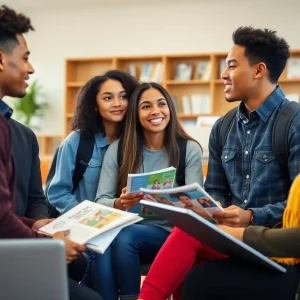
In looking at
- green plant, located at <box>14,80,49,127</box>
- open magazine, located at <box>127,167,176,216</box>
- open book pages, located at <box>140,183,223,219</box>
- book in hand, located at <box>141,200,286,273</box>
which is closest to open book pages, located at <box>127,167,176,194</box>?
open magazine, located at <box>127,167,176,216</box>

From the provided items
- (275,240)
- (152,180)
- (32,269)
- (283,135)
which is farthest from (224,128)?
(32,269)

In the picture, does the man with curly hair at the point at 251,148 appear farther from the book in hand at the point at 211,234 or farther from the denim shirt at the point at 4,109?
the denim shirt at the point at 4,109

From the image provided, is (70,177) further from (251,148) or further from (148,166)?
(251,148)

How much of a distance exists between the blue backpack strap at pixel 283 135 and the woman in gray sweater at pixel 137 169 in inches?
16.6

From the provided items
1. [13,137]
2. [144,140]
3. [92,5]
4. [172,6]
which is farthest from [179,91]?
[13,137]

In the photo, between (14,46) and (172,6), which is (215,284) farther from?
(172,6)

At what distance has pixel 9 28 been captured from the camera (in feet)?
6.88

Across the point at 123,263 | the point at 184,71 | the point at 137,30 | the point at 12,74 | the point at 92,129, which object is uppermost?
the point at 137,30

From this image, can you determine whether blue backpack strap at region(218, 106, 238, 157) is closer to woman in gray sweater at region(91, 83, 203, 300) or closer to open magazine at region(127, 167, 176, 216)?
woman in gray sweater at region(91, 83, 203, 300)

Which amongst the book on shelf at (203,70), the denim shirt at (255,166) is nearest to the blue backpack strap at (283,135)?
the denim shirt at (255,166)

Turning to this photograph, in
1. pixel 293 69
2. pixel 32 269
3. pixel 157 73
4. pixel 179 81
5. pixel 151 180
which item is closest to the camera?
pixel 32 269

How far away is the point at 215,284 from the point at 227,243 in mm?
144

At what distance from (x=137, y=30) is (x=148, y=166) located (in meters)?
5.40

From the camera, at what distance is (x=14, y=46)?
82.7 inches
